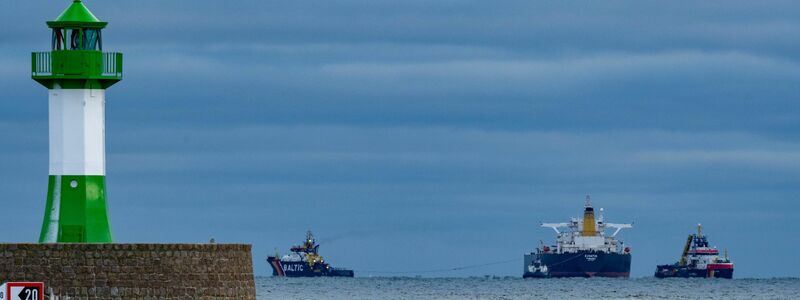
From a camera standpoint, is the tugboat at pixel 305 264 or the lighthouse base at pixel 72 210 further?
the tugboat at pixel 305 264

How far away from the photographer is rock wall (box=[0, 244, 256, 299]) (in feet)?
104

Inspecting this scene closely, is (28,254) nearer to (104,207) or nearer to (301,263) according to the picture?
(104,207)

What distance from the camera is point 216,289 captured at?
33.2m

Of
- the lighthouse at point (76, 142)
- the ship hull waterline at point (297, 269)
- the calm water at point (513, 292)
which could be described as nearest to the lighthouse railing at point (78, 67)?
the lighthouse at point (76, 142)

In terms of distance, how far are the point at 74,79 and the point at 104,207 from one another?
7.76ft

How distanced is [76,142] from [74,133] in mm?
165

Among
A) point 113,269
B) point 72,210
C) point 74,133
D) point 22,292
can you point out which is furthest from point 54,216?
point 22,292

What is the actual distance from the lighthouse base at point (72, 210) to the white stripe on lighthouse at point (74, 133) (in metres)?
0.18

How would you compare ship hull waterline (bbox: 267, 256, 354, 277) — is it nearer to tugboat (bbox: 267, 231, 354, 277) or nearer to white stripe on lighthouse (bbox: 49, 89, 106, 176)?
tugboat (bbox: 267, 231, 354, 277)


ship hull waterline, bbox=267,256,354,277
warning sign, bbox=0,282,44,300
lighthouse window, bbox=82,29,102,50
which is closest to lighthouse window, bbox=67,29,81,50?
lighthouse window, bbox=82,29,102,50

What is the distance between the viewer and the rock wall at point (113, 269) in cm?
3178

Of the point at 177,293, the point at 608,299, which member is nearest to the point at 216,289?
the point at 177,293

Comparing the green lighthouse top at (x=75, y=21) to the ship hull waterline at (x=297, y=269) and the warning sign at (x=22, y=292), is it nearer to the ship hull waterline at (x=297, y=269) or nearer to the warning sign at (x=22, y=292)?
the warning sign at (x=22, y=292)

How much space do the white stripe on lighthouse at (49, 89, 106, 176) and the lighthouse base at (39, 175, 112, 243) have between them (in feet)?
0.58
